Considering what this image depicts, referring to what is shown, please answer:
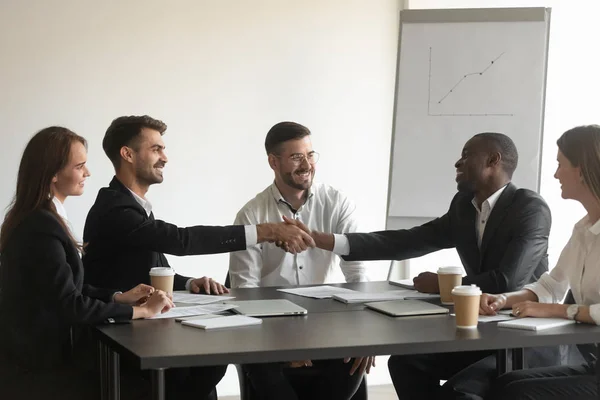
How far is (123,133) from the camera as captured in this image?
316 centimetres

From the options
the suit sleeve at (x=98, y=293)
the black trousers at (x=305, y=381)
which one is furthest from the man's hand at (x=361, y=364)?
the suit sleeve at (x=98, y=293)

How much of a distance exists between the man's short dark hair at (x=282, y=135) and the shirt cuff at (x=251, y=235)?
0.56m

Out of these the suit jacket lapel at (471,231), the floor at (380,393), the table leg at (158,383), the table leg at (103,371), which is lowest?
the floor at (380,393)

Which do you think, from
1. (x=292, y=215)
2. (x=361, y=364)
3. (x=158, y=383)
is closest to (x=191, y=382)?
(x=361, y=364)

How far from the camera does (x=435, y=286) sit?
288 cm

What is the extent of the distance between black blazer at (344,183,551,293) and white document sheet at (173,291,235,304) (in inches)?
31.1

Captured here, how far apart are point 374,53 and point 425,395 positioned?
7.99 feet

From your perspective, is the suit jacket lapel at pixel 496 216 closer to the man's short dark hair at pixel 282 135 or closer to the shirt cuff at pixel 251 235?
the shirt cuff at pixel 251 235

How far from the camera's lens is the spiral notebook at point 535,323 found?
2.21 m

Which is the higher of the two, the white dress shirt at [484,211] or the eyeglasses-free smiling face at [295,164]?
the eyeglasses-free smiling face at [295,164]

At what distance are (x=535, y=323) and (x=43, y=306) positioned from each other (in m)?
1.40

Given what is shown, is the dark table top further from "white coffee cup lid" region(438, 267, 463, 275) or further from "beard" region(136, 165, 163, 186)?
"beard" region(136, 165, 163, 186)

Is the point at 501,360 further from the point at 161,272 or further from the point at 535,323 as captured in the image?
the point at 161,272

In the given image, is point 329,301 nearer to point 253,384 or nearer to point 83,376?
point 253,384
